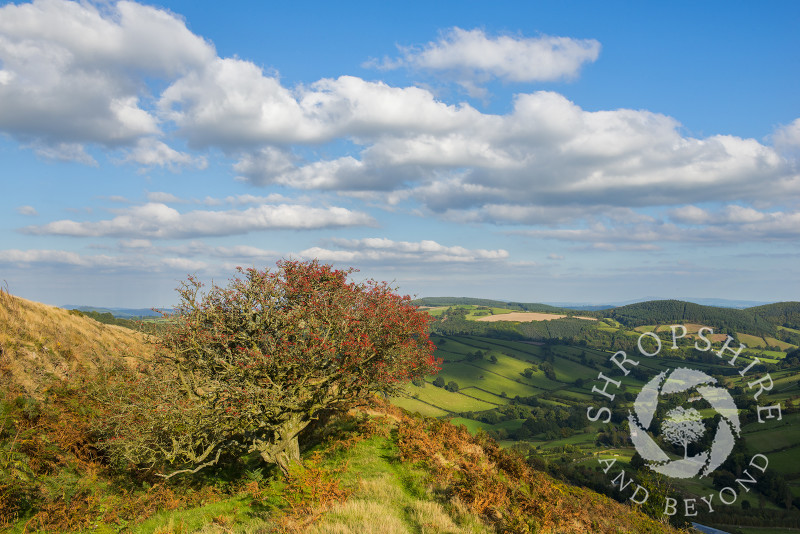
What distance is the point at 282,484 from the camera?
1759cm

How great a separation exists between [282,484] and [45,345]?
888 inches

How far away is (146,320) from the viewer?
65.3ft

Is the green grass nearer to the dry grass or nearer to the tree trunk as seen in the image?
the tree trunk

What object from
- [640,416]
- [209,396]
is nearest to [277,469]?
→ [209,396]

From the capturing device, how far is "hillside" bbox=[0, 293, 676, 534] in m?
13.9

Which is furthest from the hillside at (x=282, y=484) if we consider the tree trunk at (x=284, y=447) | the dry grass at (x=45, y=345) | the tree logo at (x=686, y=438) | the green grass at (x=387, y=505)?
the tree logo at (x=686, y=438)

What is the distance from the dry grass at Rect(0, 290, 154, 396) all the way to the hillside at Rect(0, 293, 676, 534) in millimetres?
161

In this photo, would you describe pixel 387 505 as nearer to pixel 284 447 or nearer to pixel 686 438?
pixel 284 447

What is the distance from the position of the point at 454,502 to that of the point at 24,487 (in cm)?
1586

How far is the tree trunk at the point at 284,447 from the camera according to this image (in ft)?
59.8

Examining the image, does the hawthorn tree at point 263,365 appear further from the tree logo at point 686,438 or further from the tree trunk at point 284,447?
the tree logo at point 686,438

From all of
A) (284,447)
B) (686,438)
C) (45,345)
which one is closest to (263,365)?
(284,447)

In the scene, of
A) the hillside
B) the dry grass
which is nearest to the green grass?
the hillside

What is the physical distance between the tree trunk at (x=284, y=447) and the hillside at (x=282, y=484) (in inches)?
27.1
